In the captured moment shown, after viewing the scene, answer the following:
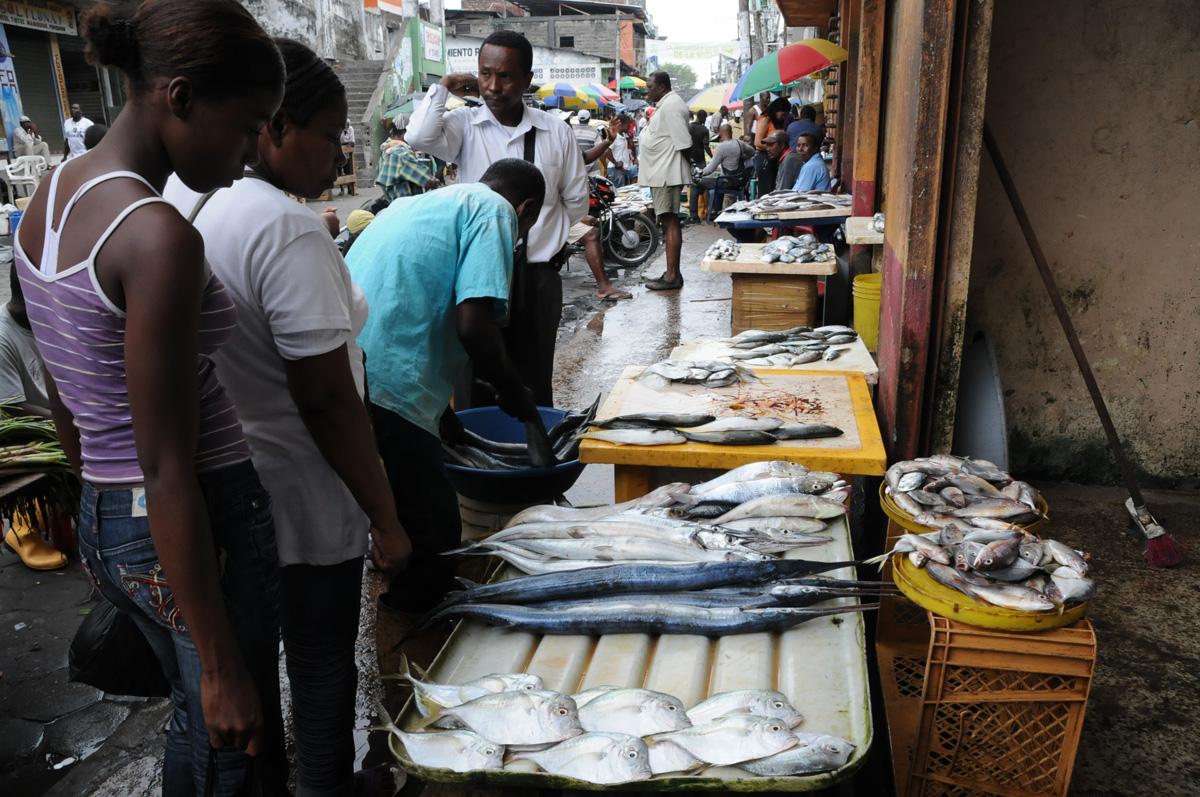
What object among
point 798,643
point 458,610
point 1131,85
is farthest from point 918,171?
point 458,610

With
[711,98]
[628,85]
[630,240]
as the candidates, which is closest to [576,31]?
[628,85]

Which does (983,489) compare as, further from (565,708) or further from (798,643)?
(565,708)

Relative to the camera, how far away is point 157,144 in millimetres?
1448

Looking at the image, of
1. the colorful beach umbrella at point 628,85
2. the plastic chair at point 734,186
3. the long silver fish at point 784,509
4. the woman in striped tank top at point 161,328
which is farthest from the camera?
the colorful beach umbrella at point 628,85

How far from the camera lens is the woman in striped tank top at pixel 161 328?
1338mm

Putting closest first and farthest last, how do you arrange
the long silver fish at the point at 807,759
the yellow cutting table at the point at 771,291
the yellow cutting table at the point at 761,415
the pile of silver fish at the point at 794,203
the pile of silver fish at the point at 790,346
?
the long silver fish at the point at 807,759 → the yellow cutting table at the point at 761,415 → the pile of silver fish at the point at 790,346 → the yellow cutting table at the point at 771,291 → the pile of silver fish at the point at 794,203

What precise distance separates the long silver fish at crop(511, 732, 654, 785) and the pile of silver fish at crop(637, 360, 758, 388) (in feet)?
7.16

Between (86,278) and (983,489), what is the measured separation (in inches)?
95.4

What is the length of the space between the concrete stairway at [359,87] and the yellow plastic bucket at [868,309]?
1986cm

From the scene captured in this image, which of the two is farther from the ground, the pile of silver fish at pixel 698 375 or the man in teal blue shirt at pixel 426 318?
the man in teal blue shirt at pixel 426 318

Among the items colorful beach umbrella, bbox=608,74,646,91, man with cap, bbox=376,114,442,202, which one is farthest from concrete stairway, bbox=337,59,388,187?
colorful beach umbrella, bbox=608,74,646,91

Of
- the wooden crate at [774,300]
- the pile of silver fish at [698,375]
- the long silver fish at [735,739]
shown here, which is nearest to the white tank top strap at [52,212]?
the long silver fish at [735,739]

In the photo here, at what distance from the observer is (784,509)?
2.62 meters

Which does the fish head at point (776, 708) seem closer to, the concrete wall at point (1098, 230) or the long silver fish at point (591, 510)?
the long silver fish at point (591, 510)
